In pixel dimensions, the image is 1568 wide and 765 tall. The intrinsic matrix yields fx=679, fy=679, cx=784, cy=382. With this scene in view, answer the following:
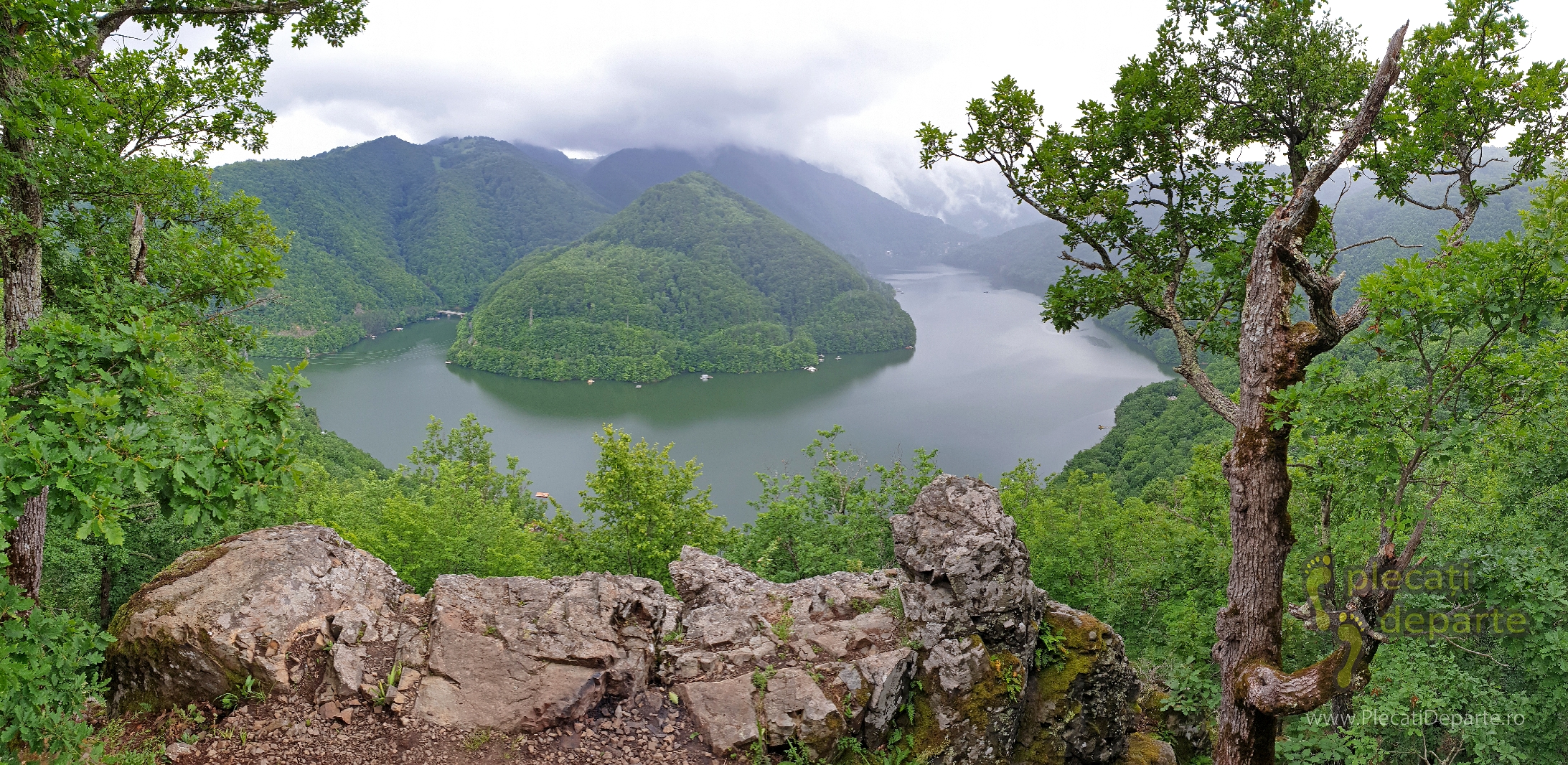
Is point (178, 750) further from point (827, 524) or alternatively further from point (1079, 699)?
point (827, 524)

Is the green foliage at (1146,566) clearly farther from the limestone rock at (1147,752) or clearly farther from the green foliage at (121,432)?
the green foliage at (121,432)

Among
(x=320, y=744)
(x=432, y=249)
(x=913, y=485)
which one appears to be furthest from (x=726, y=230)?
(x=320, y=744)

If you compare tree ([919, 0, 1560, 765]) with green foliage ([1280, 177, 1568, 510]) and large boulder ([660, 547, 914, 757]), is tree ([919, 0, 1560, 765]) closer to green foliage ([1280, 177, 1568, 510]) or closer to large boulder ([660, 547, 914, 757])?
green foliage ([1280, 177, 1568, 510])

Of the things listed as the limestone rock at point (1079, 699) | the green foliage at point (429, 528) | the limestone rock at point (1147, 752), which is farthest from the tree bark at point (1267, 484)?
the green foliage at point (429, 528)

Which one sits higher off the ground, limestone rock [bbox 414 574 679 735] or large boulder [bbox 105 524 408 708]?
large boulder [bbox 105 524 408 708]

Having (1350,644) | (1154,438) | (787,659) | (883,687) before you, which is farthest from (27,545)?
(1154,438)

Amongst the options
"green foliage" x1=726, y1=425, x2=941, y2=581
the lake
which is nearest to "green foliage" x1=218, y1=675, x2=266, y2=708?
"green foliage" x1=726, y1=425, x2=941, y2=581

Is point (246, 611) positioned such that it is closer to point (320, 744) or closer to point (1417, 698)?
point (320, 744)
